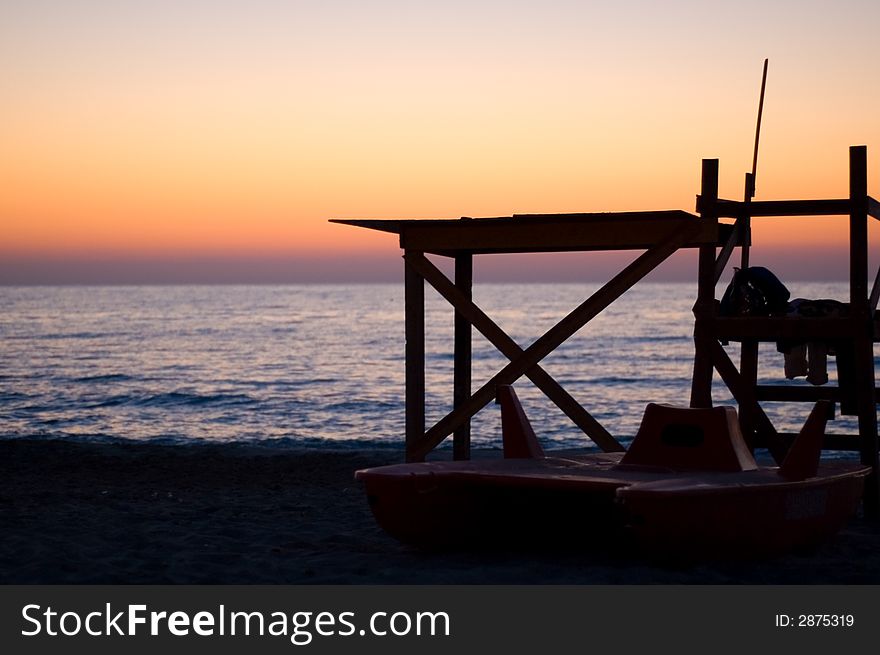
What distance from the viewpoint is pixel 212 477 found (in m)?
12.7

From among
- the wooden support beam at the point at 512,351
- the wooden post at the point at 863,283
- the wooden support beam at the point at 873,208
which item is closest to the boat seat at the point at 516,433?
the wooden support beam at the point at 512,351

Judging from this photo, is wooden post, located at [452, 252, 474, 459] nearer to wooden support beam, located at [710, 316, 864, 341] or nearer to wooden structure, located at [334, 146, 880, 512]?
wooden structure, located at [334, 146, 880, 512]

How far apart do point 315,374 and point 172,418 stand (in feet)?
42.1

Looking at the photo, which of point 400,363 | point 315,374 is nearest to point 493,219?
point 315,374

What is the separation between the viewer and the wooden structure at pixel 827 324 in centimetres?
914

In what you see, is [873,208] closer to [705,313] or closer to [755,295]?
[755,295]

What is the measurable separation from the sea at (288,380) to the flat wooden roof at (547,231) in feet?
30.9

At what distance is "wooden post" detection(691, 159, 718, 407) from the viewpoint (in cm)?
941

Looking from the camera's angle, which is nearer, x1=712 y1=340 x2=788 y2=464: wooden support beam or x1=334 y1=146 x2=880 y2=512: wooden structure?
x1=334 y1=146 x2=880 y2=512: wooden structure

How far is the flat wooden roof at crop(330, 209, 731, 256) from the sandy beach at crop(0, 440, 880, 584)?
2.66 meters

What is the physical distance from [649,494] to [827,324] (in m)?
3.46

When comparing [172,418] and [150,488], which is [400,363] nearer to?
[172,418]

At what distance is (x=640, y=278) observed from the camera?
370 inches

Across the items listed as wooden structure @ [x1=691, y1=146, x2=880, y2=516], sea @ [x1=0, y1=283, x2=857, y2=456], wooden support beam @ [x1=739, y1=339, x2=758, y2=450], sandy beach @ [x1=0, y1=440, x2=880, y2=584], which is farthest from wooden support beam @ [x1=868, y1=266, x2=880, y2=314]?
Result: sea @ [x1=0, y1=283, x2=857, y2=456]
